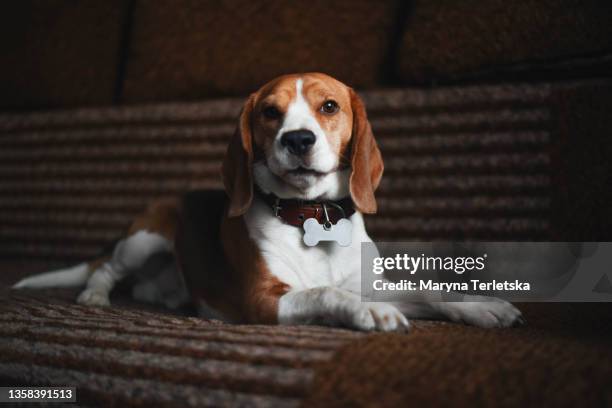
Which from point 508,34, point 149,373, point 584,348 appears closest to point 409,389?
point 584,348

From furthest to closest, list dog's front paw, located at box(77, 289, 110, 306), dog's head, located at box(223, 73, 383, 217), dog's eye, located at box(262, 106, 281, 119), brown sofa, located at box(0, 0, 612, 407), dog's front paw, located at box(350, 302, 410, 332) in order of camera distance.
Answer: dog's front paw, located at box(77, 289, 110, 306) < dog's eye, located at box(262, 106, 281, 119) < dog's head, located at box(223, 73, 383, 217) < dog's front paw, located at box(350, 302, 410, 332) < brown sofa, located at box(0, 0, 612, 407)

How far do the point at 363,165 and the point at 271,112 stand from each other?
0.30 m

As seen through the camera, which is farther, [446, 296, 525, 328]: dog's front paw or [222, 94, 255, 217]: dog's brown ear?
[222, 94, 255, 217]: dog's brown ear

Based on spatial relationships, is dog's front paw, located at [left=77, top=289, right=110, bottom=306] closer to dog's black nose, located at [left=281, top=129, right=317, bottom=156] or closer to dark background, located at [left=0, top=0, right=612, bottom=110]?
dog's black nose, located at [left=281, top=129, right=317, bottom=156]

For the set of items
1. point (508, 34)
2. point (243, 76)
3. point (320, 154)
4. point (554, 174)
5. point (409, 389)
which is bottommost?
point (409, 389)

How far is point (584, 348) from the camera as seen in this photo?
1.00 m

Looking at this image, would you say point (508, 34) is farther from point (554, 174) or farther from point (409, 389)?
point (409, 389)

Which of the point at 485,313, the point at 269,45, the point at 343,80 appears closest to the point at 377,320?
the point at 485,313

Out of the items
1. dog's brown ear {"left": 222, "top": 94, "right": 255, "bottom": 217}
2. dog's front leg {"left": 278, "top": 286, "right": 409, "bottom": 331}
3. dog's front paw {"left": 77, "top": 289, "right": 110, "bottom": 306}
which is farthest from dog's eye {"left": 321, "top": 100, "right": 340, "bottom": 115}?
dog's front paw {"left": 77, "top": 289, "right": 110, "bottom": 306}

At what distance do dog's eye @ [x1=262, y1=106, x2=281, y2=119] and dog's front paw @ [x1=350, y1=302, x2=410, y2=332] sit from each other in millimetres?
663

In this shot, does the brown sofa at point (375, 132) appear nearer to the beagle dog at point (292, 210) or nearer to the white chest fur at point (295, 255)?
the beagle dog at point (292, 210)

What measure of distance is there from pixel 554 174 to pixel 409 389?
133 cm

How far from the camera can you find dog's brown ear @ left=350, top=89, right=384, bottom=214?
1.59 m

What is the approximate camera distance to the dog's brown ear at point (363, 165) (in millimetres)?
1587
